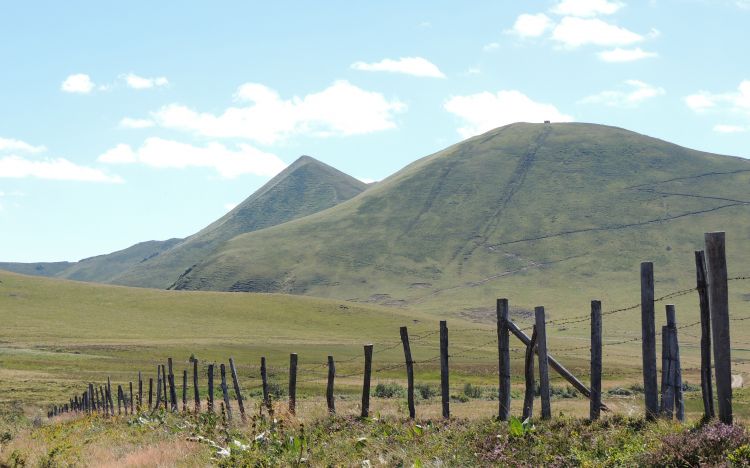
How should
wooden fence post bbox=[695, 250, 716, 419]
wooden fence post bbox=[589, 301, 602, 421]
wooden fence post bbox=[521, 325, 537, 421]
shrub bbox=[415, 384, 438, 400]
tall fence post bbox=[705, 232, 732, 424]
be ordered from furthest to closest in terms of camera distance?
shrub bbox=[415, 384, 438, 400] → wooden fence post bbox=[521, 325, 537, 421] → wooden fence post bbox=[589, 301, 602, 421] → wooden fence post bbox=[695, 250, 716, 419] → tall fence post bbox=[705, 232, 732, 424]

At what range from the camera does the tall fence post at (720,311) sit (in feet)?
34.6

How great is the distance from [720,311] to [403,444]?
5.67 metres

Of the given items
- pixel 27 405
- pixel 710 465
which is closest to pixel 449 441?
pixel 710 465

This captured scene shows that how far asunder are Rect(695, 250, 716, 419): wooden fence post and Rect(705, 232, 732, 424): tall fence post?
1.53ft

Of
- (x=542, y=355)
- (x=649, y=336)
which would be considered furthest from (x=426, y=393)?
(x=649, y=336)

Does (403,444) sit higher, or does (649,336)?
(649,336)

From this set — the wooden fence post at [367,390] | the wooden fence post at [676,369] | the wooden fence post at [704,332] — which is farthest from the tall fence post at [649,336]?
the wooden fence post at [367,390]

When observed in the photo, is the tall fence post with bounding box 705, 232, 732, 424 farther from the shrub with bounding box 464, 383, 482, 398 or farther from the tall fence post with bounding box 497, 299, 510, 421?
the shrub with bounding box 464, 383, 482, 398

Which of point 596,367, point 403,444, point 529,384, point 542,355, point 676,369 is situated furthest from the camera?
point 529,384

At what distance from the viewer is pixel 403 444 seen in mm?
13453

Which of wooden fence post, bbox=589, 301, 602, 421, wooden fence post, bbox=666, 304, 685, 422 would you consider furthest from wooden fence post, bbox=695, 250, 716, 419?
wooden fence post, bbox=589, 301, 602, 421

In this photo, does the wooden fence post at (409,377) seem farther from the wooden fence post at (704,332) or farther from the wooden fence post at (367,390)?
the wooden fence post at (704,332)

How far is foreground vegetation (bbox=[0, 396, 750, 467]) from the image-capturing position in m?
9.55

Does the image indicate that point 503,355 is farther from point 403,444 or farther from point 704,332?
point 704,332
